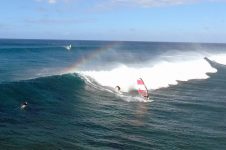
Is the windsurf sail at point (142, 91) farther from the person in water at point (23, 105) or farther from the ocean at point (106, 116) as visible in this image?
the person in water at point (23, 105)

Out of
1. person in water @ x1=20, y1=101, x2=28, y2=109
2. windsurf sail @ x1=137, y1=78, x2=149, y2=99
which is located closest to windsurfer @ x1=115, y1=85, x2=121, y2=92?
windsurf sail @ x1=137, y1=78, x2=149, y2=99

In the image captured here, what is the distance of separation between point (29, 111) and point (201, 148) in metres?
13.4

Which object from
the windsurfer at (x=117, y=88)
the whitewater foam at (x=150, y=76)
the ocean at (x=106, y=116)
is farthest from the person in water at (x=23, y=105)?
the whitewater foam at (x=150, y=76)

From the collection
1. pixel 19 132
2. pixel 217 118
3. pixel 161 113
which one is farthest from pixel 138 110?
pixel 19 132

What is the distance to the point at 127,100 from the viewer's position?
35500 mm

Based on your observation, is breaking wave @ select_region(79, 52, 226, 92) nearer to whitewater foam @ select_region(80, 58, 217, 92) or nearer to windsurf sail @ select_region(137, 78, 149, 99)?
whitewater foam @ select_region(80, 58, 217, 92)

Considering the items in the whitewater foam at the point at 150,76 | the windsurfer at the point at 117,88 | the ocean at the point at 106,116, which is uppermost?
the whitewater foam at the point at 150,76

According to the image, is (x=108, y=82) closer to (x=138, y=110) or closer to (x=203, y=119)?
(x=138, y=110)

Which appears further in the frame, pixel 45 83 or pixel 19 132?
pixel 45 83

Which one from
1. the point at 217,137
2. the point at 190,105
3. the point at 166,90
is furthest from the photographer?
the point at 166,90

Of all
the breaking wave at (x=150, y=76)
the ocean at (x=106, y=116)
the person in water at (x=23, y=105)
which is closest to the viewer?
the ocean at (x=106, y=116)

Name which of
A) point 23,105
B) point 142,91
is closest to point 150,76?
point 142,91

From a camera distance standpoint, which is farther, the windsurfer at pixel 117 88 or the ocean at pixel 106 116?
the windsurfer at pixel 117 88

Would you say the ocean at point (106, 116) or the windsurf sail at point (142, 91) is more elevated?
the windsurf sail at point (142, 91)
